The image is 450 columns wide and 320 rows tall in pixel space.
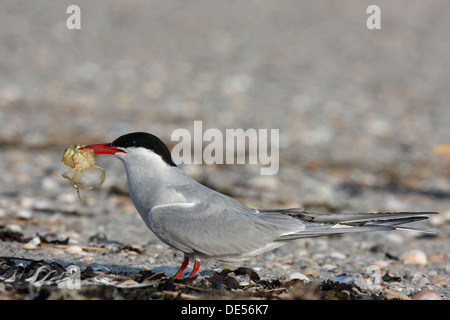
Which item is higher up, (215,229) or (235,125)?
(235,125)

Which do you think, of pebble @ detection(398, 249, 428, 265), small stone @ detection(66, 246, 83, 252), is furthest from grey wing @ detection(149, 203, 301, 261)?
pebble @ detection(398, 249, 428, 265)

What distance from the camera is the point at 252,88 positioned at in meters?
11.1

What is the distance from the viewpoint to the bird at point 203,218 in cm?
355

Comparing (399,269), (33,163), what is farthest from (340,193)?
(33,163)

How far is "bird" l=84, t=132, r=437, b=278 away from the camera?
3.55 m

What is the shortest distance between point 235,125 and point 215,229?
5.85 meters

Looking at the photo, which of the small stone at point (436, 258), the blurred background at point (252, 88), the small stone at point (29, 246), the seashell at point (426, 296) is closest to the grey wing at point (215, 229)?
the seashell at point (426, 296)

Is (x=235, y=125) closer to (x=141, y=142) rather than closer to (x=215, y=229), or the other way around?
(x=141, y=142)

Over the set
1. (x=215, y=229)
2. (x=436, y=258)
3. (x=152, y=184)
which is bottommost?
(x=436, y=258)

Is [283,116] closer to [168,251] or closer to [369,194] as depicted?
[369,194]

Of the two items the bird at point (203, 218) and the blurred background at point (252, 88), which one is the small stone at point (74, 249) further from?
the blurred background at point (252, 88)

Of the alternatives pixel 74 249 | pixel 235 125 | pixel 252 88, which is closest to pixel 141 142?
pixel 74 249

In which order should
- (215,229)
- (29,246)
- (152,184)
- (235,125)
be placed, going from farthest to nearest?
(235,125) < (29,246) < (152,184) < (215,229)

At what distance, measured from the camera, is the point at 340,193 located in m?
7.12
